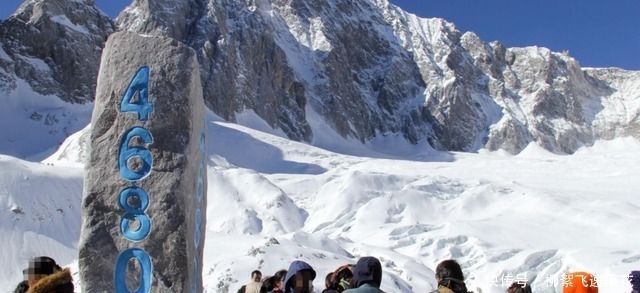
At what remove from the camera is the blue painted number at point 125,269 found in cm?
509

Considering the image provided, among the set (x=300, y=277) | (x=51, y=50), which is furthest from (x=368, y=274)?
(x=51, y=50)

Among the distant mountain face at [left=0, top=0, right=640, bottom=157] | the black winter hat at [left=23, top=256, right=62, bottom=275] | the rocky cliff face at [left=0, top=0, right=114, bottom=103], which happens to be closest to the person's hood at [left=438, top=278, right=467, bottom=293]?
the black winter hat at [left=23, top=256, right=62, bottom=275]

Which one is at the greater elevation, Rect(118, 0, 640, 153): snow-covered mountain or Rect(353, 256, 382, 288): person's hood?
Rect(118, 0, 640, 153): snow-covered mountain

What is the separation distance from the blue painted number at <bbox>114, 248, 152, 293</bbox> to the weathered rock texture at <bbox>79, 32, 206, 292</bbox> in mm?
40

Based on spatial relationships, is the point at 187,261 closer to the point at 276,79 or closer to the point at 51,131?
the point at 51,131

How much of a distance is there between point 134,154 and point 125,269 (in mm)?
851

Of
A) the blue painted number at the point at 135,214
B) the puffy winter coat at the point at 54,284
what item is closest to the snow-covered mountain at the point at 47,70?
the blue painted number at the point at 135,214

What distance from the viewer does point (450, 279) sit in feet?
11.5

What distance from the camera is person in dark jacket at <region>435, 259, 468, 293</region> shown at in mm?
3506

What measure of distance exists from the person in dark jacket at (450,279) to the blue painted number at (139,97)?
2785 mm

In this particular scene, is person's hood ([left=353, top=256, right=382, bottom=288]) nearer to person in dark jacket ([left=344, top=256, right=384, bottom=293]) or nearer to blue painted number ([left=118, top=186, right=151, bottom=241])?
person in dark jacket ([left=344, top=256, right=384, bottom=293])

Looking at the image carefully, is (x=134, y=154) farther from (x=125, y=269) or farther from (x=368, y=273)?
(x=368, y=273)

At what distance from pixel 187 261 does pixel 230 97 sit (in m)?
→ 71.2

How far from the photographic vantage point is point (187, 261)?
512 centimetres
